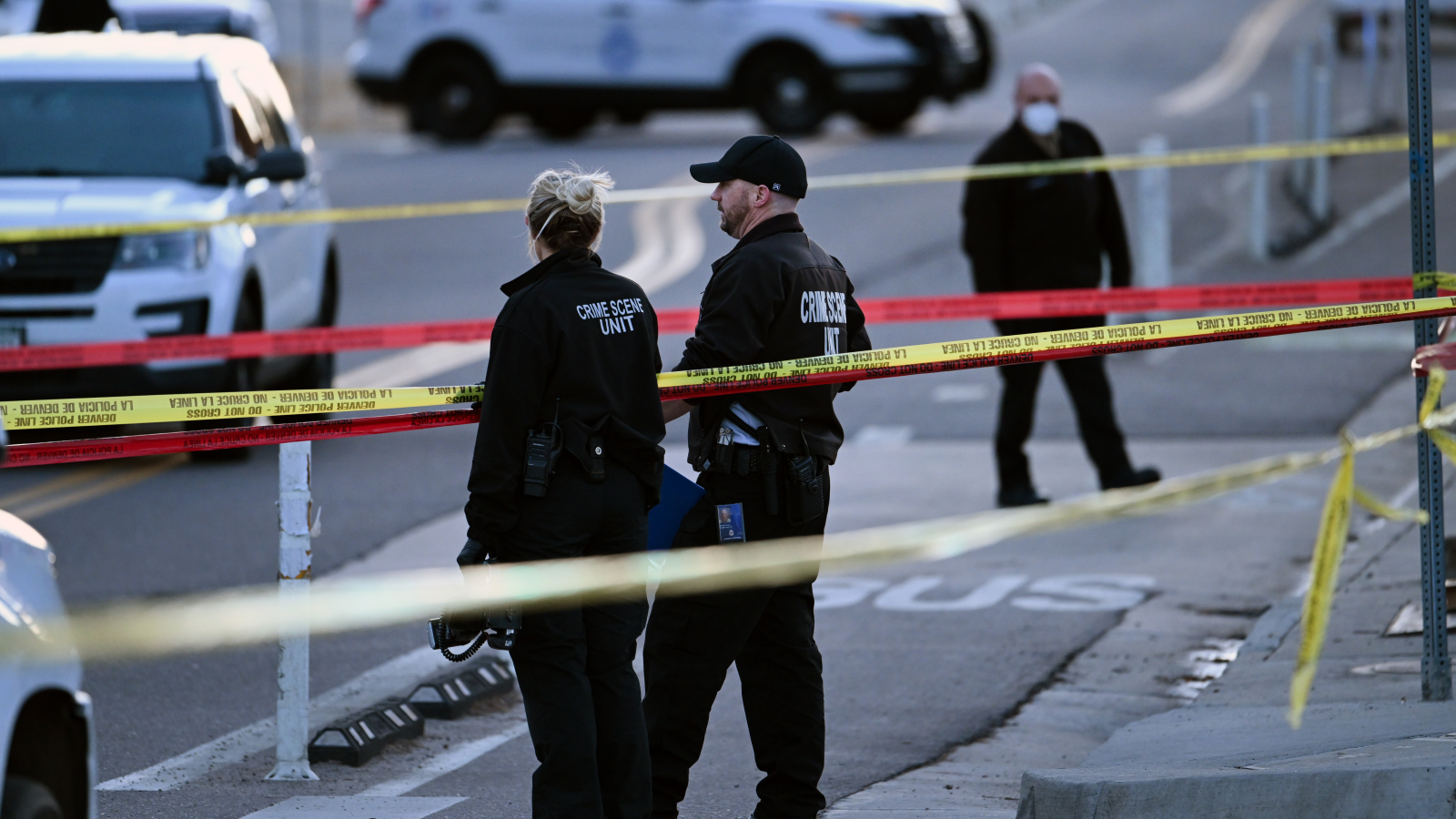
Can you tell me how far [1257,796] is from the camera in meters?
4.79

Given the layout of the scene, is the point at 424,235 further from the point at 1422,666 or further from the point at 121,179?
the point at 1422,666

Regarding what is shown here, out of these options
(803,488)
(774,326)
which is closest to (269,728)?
(803,488)

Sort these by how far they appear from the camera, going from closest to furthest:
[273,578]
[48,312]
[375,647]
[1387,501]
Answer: [375,647], [273,578], [1387,501], [48,312]

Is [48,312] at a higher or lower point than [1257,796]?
higher

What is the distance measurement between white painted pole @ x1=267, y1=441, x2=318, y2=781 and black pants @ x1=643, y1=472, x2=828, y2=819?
1.20 meters

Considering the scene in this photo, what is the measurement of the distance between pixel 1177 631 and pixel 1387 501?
2.35 metres

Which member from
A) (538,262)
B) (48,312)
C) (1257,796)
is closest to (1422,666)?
(1257,796)

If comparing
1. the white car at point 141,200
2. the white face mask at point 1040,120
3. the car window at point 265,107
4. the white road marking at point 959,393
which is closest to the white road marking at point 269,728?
the white car at point 141,200

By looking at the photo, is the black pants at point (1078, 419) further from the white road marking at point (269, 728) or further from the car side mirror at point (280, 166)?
the car side mirror at point (280, 166)

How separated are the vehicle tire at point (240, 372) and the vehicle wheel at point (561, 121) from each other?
13564mm

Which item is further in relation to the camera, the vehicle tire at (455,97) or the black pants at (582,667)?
the vehicle tire at (455,97)

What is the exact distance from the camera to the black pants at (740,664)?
17.0ft

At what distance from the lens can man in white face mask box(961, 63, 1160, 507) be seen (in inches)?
380

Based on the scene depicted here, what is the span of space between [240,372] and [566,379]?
627 cm
